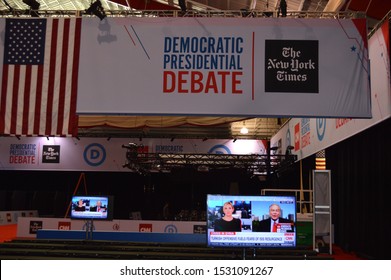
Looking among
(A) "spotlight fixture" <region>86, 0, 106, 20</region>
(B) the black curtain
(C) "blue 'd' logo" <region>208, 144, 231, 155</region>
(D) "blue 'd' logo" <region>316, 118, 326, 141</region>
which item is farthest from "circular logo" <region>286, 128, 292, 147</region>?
(A) "spotlight fixture" <region>86, 0, 106, 20</region>

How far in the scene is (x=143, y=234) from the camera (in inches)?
363

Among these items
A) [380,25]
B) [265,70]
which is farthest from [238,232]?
[380,25]

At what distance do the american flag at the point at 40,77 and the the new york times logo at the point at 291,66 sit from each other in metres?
2.43

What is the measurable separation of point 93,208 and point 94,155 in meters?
10.0

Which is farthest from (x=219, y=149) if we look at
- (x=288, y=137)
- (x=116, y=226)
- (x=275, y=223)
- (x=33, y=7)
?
(x=275, y=223)

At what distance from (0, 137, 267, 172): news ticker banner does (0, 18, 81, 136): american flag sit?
489 inches

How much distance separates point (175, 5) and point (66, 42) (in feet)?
21.7

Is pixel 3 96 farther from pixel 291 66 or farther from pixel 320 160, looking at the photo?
pixel 320 160

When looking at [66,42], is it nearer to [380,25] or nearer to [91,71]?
[91,71]

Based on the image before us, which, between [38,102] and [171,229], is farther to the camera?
[171,229]

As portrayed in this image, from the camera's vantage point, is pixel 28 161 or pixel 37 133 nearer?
pixel 37 133

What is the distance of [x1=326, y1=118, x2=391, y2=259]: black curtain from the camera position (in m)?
8.78

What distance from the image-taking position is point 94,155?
728 inches
